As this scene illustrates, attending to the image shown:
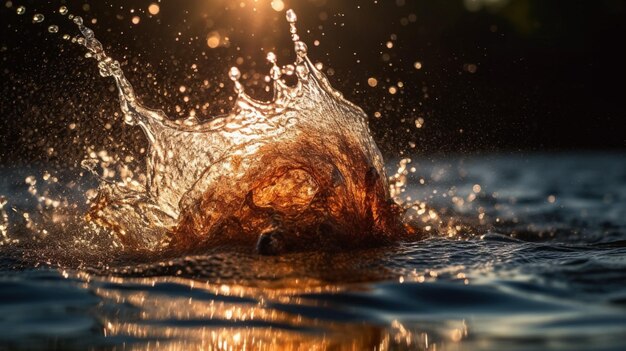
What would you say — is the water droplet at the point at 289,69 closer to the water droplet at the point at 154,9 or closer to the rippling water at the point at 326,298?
the rippling water at the point at 326,298

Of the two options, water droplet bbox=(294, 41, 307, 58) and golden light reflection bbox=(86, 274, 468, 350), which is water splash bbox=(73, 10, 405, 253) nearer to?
water droplet bbox=(294, 41, 307, 58)

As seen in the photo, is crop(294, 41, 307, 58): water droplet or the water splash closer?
the water splash

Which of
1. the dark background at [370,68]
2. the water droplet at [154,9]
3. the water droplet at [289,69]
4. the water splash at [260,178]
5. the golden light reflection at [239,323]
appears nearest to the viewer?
the golden light reflection at [239,323]

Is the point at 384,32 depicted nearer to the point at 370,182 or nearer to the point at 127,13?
the point at 127,13

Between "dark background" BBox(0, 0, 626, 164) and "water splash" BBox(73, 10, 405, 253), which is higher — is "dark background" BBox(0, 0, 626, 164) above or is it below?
above

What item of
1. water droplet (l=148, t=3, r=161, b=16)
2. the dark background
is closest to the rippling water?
the dark background

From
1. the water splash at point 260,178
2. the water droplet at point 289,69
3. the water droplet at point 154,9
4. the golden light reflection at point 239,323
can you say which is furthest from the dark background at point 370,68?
the golden light reflection at point 239,323
